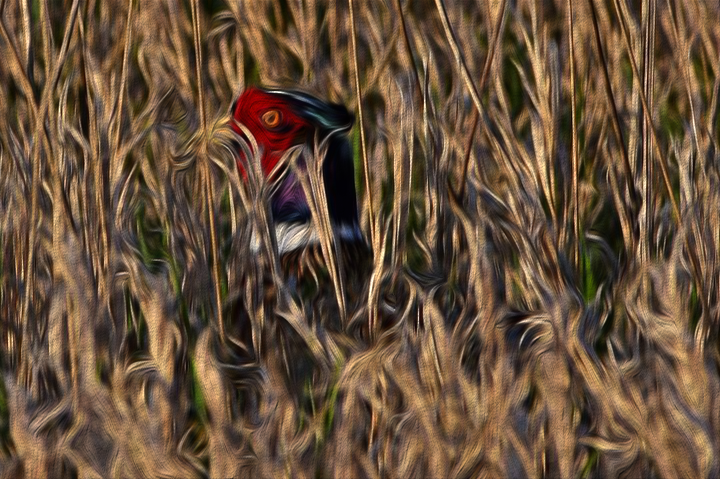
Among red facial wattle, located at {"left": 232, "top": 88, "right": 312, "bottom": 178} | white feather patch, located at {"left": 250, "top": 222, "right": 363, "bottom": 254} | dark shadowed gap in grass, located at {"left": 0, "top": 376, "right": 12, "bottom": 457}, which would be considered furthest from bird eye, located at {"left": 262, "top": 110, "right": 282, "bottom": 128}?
dark shadowed gap in grass, located at {"left": 0, "top": 376, "right": 12, "bottom": 457}

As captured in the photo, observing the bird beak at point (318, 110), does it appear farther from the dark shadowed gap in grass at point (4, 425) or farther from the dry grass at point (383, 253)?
the dark shadowed gap in grass at point (4, 425)

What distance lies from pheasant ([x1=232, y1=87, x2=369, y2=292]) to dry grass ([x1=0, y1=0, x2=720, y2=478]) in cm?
2

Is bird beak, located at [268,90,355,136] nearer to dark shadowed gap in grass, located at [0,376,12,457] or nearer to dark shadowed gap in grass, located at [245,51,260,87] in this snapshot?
dark shadowed gap in grass, located at [245,51,260,87]

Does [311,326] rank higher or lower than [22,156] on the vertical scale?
lower

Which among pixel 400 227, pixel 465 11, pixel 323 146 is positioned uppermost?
pixel 465 11

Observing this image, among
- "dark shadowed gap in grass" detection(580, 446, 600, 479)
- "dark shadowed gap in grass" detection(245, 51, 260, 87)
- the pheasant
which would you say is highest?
"dark shadowed gap in grass" detection(245, 51, 260, 87)

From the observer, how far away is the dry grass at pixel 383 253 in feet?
3.34

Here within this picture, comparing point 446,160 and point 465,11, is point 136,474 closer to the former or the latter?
point 446,160

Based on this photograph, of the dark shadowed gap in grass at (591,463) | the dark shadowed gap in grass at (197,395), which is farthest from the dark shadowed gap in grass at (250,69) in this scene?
the dark shadowed gap in grass at (591,463)

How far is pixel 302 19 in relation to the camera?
40.3 inches

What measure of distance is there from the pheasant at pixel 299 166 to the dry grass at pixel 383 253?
0.06 ft

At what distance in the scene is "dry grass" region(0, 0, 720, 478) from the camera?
1017 mm

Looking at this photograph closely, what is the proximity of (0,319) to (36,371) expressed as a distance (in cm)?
8

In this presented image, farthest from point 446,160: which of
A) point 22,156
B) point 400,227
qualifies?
point 22,156
